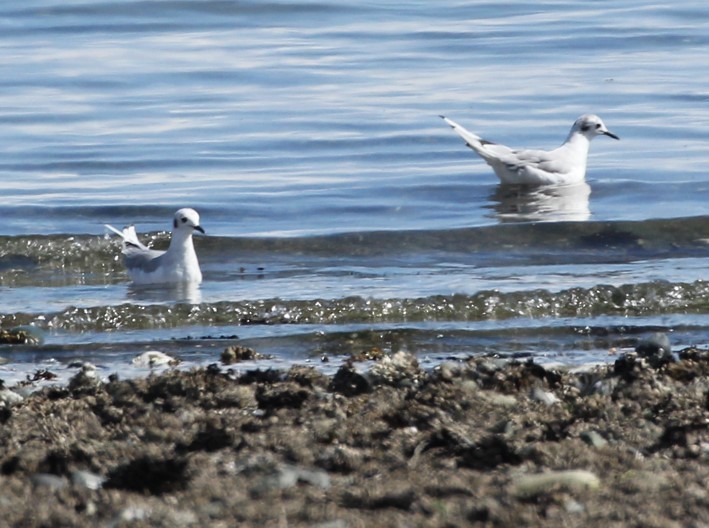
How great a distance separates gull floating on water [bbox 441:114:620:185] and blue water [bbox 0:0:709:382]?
21 centimetres

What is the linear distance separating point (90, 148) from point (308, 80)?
368 centimetres

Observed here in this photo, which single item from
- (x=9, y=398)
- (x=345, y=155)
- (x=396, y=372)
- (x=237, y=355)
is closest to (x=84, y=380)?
(x=9, y=398)

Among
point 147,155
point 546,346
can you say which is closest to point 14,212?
point 147,155

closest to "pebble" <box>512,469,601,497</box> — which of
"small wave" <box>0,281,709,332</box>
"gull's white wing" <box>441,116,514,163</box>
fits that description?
"small wave" <box>0,281,709,332</box>

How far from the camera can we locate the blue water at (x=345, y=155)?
8.24 meters

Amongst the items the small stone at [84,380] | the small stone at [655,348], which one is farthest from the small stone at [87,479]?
the small stone at [655,348]

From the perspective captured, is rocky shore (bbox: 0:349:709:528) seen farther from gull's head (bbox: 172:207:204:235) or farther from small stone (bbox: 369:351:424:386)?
gull's head (bbox: 172:207:204:235)

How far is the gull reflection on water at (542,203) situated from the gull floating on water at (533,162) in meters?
0.08

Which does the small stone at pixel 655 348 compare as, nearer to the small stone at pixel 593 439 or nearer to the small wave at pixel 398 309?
the small wave at pixel 398 309

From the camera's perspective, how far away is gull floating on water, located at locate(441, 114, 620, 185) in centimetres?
1223

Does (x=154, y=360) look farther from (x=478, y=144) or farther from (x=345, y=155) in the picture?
(x=345, y=155)

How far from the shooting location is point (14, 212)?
1112 cm

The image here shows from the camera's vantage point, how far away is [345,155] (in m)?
13.2

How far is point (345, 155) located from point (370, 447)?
891 cm
